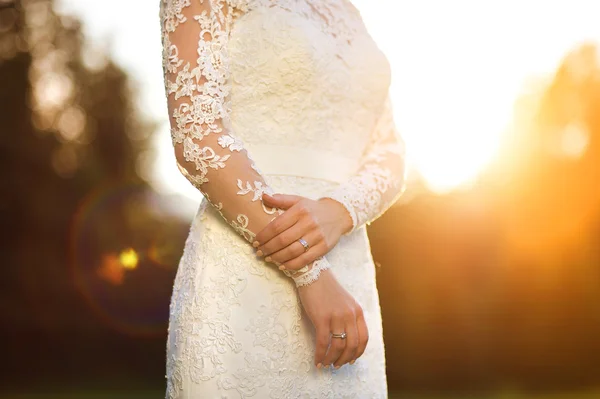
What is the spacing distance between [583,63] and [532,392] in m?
6.33

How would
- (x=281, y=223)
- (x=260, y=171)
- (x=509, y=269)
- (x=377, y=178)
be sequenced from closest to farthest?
(x=281, y=223) → (x=260, y=171) → (x=377, y=178) → (x=509, y=269)

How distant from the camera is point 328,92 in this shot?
1.96 meters

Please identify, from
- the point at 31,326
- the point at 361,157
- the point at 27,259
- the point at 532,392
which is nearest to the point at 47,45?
the point at 27,259

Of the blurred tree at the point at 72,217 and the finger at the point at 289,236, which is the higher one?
the blurred tree at the point at 72,217

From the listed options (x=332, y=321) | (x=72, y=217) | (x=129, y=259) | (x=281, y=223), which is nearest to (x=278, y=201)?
(x=281, y=223)

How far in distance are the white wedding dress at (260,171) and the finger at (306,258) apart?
27 millimetres

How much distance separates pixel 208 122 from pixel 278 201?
0.84ft

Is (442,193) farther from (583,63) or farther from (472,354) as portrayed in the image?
(583,63)

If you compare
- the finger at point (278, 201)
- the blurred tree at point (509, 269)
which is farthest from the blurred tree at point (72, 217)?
the finger at point (278, 201)

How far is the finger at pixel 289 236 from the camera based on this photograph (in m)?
1.65

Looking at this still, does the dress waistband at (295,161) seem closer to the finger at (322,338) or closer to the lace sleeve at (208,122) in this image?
the lace sleeve at (208,122)

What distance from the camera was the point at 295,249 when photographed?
1.66 metres

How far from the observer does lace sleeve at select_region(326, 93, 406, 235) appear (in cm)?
188

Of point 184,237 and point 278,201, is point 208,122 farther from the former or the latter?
point 184,237
